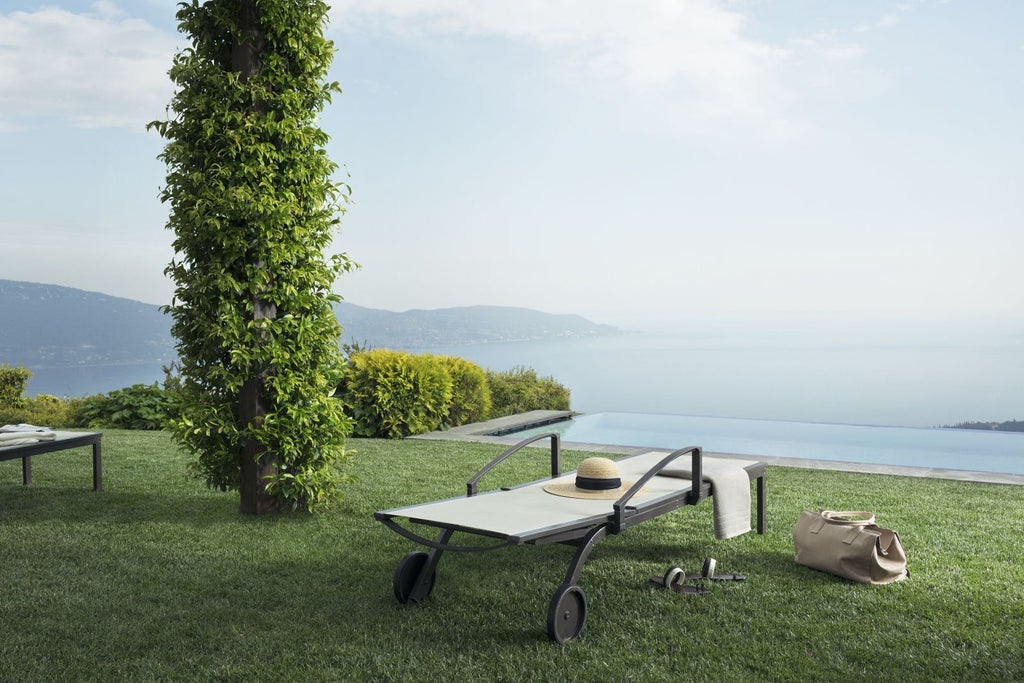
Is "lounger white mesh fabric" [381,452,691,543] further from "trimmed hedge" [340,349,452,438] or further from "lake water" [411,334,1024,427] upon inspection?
"lake water" [411,334,1024,427]

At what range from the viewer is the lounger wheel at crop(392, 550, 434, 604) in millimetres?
3639

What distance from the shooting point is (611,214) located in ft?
76.9

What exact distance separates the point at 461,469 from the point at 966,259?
18.6m

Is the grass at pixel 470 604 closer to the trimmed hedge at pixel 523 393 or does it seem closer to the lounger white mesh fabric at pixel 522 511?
the lounger white mesh fabric at pixel 522 511

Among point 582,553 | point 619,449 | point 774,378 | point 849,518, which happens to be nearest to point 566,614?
point 582,553

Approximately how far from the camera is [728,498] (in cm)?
429

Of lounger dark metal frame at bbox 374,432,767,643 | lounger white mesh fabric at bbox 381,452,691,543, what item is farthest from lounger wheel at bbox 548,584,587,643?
lounger white mesh fabric at bbox 381,452,691,543

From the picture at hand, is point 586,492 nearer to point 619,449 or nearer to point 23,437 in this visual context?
point 23,437

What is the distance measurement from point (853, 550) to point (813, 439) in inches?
302

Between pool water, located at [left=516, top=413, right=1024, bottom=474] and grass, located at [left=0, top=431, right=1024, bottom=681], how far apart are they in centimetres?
360

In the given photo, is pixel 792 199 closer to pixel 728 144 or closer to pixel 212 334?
pixel 728 144

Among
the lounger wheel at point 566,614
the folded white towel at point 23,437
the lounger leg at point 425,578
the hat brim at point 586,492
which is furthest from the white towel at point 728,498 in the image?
the folded white towel at point 23,437

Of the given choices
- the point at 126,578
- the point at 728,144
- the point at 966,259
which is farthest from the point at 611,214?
the point at 126,578

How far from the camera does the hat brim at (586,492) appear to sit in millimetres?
3967
